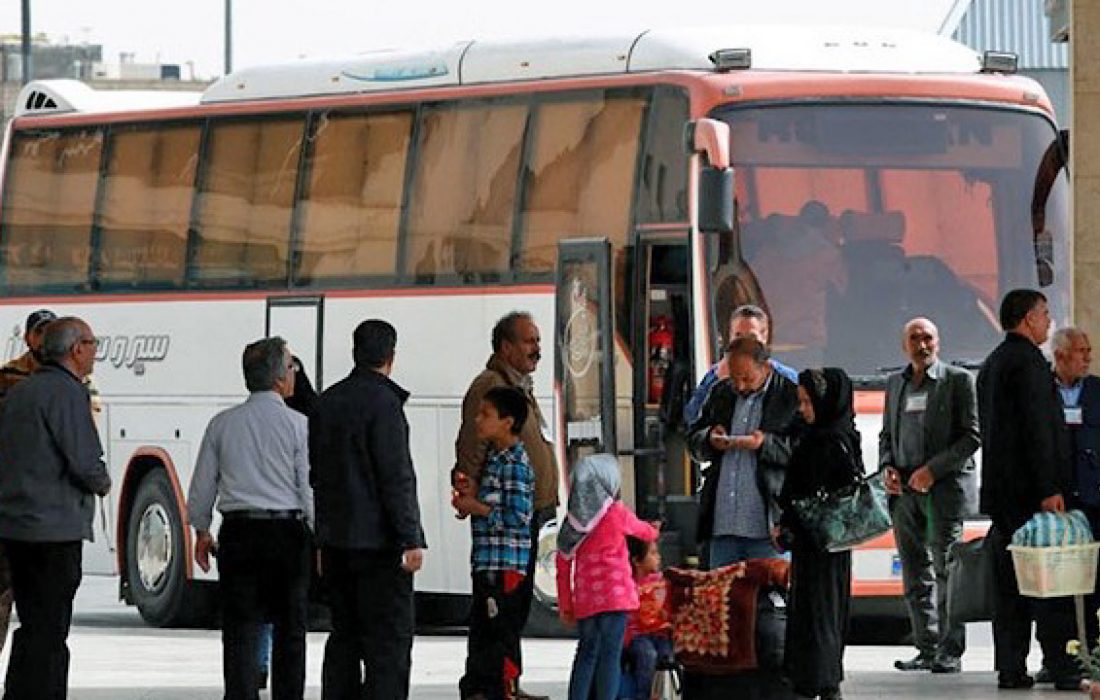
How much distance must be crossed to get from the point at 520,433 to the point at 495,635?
0.96 metres

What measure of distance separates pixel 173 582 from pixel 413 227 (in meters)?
3.44

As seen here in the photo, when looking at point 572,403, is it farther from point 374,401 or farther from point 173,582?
point 374,401

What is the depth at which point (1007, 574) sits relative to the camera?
730 inches

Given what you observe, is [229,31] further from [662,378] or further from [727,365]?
[727,365]

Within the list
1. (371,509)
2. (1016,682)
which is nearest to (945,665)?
(1016,682)

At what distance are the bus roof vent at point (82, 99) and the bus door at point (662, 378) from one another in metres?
5.73

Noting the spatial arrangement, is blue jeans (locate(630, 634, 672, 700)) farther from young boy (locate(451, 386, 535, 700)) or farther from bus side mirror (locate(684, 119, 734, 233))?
bus side mirror (locate(684, 119, 734, 233))

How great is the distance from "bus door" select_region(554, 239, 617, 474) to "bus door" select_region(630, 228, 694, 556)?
229 mm

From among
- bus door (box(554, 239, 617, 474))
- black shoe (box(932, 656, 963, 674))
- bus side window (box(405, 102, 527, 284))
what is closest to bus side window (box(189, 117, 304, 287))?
bus side window (box(405, 102, 527, 284))

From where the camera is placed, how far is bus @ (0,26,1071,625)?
22.2 meters

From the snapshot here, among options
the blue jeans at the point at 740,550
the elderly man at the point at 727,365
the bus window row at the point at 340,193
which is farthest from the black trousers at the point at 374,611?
the bus window row at the point at 340,193

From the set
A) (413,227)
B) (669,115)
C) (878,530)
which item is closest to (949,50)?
(669,115)

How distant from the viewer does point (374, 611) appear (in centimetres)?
1597

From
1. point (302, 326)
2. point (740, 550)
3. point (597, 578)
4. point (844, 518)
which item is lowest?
point (597, 578)
